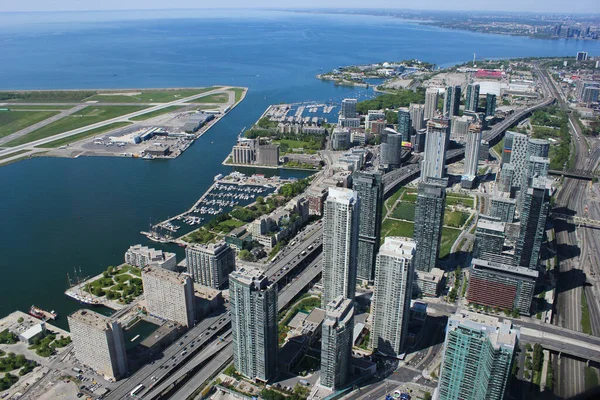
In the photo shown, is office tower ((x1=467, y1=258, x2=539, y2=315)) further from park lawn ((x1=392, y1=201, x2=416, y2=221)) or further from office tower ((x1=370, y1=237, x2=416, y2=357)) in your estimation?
park lawn ((x1=392, y1=201, x2=416, y2=221))

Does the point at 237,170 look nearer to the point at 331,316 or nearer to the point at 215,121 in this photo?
the point at 215,121

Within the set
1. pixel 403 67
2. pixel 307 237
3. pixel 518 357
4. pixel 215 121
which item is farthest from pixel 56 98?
pixel 518 357

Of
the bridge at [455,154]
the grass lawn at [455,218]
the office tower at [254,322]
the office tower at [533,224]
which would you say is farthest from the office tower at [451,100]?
the office tower at [254,322]

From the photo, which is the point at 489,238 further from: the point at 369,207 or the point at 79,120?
the point at 79,120

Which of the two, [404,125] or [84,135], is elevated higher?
[404,125]

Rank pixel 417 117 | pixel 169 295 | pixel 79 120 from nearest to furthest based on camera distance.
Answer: pixel 169 295 → pixel 417 117 → pixel 79 120

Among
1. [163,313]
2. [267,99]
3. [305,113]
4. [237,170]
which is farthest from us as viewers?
[267,99]

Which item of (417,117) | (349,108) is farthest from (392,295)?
(349,108)
